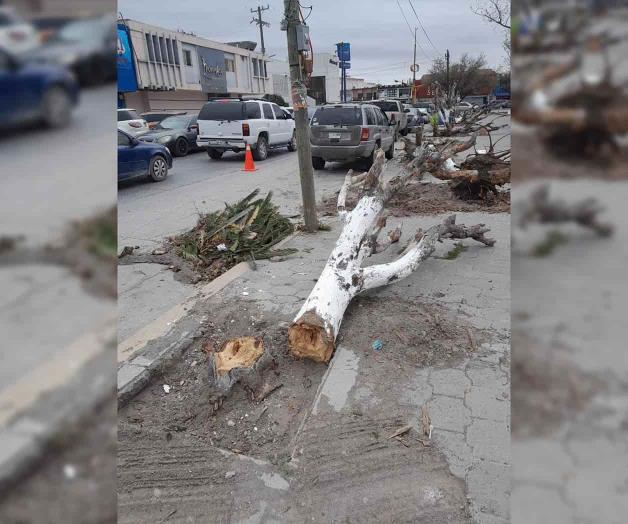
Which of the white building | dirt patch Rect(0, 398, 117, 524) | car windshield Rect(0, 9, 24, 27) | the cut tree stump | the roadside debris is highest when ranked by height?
the white building

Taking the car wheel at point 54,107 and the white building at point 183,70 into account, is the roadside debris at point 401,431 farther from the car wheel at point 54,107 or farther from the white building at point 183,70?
the white building at point 183,70

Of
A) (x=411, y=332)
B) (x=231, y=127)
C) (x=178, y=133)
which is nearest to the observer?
(x=411, y=332)

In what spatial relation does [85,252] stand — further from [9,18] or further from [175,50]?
[175,50]

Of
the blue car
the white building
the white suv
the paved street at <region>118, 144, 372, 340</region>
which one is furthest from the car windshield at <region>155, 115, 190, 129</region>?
the white building

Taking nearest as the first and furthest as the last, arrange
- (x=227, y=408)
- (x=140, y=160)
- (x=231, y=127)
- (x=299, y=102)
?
(x=227, y=408)
(x=299, y=102)
(x=140, y=160)
(x=231, y=127)

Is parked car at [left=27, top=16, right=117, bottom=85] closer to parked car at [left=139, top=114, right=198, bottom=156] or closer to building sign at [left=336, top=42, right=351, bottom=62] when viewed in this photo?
parked car at [left=139, top=114, right=198, bottom=156]

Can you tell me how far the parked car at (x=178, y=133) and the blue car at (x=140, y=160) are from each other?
449 centimetres

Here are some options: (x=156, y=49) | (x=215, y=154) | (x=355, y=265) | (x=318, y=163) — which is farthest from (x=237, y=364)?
(x=156, y=49)

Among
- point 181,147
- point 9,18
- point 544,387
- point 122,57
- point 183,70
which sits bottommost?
point 181,147

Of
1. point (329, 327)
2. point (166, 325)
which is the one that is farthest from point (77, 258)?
point (166, 325)

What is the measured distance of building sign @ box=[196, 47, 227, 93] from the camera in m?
32.5

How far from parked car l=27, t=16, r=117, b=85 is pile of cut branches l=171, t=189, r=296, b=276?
16.4 feet

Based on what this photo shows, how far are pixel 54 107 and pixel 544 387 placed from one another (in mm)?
752

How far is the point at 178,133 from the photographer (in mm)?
16750
